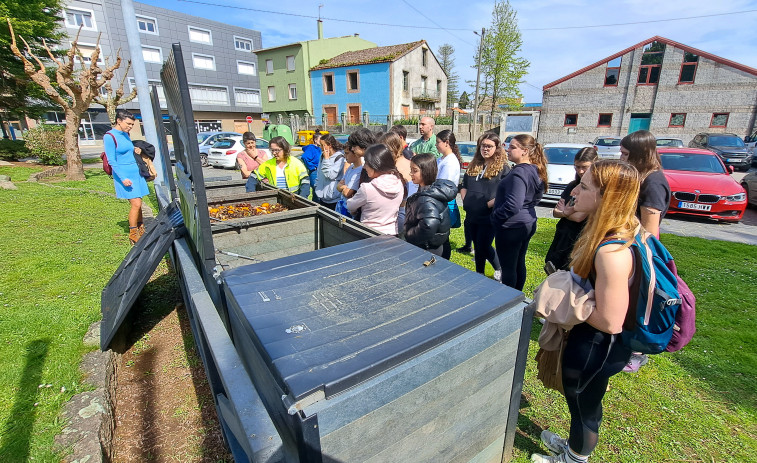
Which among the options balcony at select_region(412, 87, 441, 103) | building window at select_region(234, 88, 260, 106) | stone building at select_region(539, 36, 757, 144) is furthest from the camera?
building window at select_region(234, 88, 260, 106)

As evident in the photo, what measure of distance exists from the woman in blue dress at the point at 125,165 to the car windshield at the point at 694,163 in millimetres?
11316

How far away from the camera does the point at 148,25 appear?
31969 mm

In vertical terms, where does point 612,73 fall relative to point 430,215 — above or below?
above

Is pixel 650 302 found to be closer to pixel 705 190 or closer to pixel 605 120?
pixel 705 190

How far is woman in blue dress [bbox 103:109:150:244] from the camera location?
506 centimetres

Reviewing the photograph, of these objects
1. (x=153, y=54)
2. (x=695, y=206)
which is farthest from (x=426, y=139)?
(x=153, y=54)

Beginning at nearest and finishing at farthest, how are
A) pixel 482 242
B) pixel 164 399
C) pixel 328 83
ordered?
1. pixel 164 399
2. pixel 482 242
3. pixel 328 83

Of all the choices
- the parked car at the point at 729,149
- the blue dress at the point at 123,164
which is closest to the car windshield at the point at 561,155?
the blue dress at the point at 123,164

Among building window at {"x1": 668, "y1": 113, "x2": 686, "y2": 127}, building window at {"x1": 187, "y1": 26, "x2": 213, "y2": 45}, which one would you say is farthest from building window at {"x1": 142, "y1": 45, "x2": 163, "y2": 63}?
building window at {"x1": 668, "y1": 113, "x2": 686, "y2": 127}

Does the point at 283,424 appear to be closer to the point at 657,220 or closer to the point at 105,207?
the point at 657,220

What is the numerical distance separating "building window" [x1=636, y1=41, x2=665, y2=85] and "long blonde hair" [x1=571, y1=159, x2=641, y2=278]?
31.5 metres

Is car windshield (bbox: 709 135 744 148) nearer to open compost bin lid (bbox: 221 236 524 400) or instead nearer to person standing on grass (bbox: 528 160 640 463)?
person standing on grass (bbox: 528 160 640 463)

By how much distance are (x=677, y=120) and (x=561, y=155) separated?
23.2 meters

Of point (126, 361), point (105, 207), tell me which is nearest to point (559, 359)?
point (126, 361)
